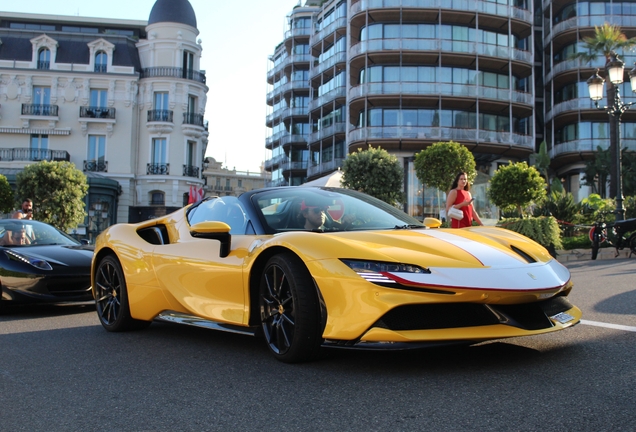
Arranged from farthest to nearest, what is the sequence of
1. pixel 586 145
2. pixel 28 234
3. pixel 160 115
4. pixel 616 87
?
pixel 586 145, pixel 160 115, pixel 616 87, pixel 28 234

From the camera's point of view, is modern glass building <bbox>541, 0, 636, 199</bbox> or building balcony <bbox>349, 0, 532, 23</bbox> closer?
building balcony <bbox>349, 0, 532, 23</bbox>

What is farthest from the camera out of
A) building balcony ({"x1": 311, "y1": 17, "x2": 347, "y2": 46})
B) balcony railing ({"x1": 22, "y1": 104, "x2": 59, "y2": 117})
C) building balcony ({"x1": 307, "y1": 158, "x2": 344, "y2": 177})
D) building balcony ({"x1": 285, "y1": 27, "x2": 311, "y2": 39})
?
building balcony ({"x1": 285, "y1": 27, "x2": 311, "y2": 39})

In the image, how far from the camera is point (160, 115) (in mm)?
42562

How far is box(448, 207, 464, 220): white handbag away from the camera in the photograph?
8.55 m

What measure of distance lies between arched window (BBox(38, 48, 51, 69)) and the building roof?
22.9 feet

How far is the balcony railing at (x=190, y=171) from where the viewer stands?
141 feet

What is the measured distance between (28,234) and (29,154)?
3661 cm

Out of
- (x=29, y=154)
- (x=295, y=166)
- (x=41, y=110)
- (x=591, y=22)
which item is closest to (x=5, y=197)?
(x=29, y=154)

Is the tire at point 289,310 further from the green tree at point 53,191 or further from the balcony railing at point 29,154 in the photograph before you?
the balcony railing at point 29,154

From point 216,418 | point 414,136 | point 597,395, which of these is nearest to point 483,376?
point 597,395

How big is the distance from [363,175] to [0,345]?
22606 millimetres

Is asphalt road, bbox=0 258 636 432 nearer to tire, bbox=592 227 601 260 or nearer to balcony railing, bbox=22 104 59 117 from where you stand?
tire, bbox=592 227 601 260

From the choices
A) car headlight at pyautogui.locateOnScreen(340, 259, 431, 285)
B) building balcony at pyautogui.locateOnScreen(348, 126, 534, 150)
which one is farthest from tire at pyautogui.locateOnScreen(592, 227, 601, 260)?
building balcony at pyautogui.locateOnScreen(348, 126, 534, 150)

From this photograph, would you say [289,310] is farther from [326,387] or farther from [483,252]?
[483,252]
